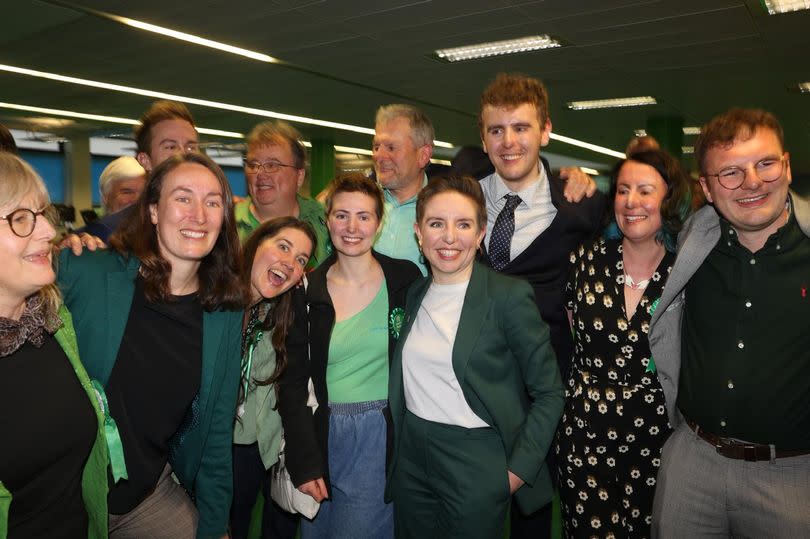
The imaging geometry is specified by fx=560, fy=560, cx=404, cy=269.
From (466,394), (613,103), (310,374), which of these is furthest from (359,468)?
(613,103)

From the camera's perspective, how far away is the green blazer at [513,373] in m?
2.11

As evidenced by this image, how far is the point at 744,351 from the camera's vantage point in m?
2.07

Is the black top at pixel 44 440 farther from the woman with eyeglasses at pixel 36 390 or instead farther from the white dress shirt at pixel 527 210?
the white dress shirt at pixel 527 210

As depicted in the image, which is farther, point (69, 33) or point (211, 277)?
point (69, 33)

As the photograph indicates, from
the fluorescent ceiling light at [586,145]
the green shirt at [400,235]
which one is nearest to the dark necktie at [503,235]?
the green shirt at [400,235]

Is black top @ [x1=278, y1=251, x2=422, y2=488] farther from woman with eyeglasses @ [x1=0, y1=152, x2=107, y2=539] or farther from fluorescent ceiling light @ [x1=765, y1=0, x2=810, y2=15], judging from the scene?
fluorescent ceiling light @ [x1=765, y1=0, x2=810, y2=15]

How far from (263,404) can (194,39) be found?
6571 millimetres

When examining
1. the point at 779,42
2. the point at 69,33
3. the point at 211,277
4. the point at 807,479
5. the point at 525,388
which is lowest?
the point at 807,479

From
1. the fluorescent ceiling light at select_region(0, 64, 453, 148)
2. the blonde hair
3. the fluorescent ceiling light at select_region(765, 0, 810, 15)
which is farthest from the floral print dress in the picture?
the fluorescent ceiling light at select_region(0, 64, 453, 148)

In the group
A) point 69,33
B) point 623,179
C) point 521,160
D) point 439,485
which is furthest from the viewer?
point 69,33

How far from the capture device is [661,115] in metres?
11.7

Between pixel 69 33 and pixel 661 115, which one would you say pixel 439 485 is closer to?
pixel 69 33

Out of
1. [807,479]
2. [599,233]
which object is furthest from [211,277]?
[807,479]

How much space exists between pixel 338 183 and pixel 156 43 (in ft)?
21.7
